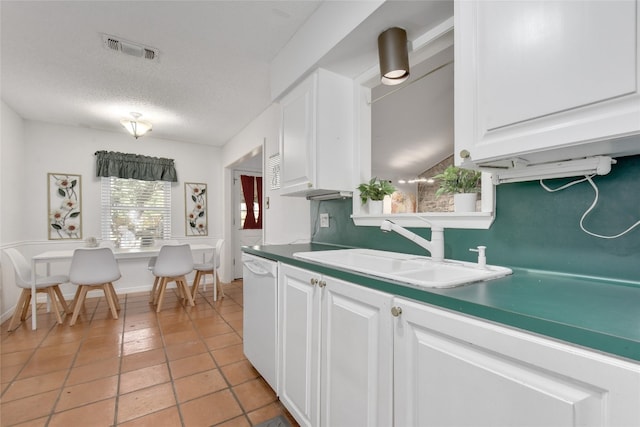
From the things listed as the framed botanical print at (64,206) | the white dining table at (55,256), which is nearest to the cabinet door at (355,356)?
the white dining table at (55,256)

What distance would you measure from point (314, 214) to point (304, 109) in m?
0.86

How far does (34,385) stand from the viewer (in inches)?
73.8

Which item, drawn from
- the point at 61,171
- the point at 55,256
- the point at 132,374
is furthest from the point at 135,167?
the point at 132,374

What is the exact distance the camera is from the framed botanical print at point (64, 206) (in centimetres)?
383

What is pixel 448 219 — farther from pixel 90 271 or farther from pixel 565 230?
pixel 90 271

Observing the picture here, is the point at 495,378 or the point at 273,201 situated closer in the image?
the point at 495,378

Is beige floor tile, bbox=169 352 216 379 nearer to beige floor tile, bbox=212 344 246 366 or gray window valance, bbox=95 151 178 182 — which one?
beige floor tile, bbox=212 344 246 366

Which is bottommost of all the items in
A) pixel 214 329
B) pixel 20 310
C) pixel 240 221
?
pixel 214 329

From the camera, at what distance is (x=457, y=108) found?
1.02 meters

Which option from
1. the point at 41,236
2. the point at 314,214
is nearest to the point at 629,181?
the point at 314,214

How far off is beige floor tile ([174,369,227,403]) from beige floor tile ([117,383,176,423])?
0.18 ft

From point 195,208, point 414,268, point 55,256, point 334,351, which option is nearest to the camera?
point 334,351

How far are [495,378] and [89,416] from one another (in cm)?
209

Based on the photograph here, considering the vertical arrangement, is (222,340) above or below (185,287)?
below
